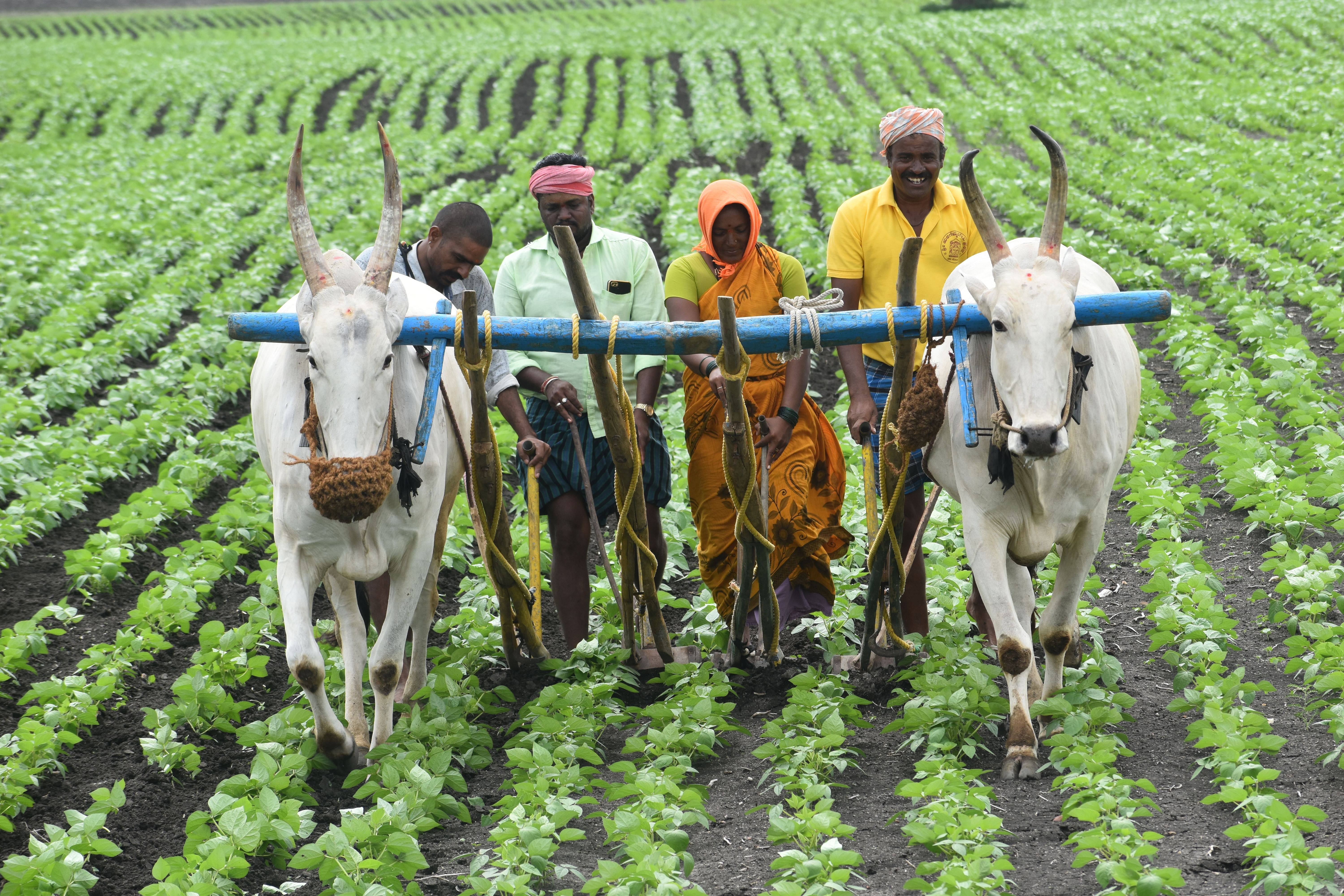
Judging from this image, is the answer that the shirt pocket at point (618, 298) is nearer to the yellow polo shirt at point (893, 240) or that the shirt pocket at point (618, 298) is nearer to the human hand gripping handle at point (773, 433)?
the human hand gripping handle at point (773, 433)

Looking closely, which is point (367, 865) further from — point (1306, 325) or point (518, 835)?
point (1306, 325)

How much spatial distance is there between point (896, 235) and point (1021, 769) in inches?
83.6

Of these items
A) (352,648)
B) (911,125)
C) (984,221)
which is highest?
(911,125)

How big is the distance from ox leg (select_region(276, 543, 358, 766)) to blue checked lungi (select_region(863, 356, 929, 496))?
230 cm

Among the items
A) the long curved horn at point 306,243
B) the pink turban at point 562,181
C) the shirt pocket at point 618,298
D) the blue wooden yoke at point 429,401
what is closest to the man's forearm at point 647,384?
the shirt pocket at point 618,298

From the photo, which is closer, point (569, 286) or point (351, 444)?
point (351, 444)

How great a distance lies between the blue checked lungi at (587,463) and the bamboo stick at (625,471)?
0.09 metres

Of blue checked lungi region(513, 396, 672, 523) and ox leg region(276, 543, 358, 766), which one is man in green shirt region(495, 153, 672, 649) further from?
ox leg region(276, 543, 358, 766)

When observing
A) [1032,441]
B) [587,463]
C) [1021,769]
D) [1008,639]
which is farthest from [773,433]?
[1021,769]

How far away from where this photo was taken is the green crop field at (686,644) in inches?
144

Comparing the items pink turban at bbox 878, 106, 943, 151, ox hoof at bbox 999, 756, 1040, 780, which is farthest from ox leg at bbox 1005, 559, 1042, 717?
pink turban at bbox 878, 106, 943, 151

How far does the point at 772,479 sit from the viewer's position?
521 cm

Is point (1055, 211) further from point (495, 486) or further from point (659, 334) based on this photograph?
point (495, 486)

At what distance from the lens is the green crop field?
3.65 m
